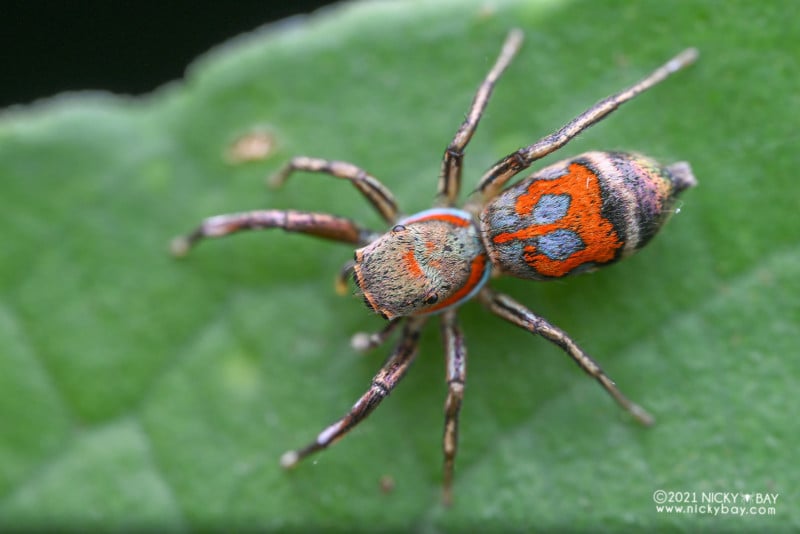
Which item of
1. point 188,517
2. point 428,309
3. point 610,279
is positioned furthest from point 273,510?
point 610,279

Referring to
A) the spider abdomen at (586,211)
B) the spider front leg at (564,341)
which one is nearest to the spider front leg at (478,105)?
the spider abdomen at (586,211)

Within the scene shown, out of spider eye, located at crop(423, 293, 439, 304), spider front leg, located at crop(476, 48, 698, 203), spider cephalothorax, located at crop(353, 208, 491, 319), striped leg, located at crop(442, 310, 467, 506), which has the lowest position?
striped leg, located at crop(442, 310, 467, 506)

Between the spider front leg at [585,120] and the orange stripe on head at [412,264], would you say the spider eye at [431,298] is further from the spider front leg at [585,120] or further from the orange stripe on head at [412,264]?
the spider front leg at [585,120]

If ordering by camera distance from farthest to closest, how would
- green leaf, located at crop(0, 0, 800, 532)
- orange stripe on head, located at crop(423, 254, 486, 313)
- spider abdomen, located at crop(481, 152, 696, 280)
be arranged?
orange stripe on head, located at crop(423, 254, 486, 313) < green leaf, located at crop(0, 0, 800, 532) < spider abdomen, located at crop(481, 152, 696, 280)

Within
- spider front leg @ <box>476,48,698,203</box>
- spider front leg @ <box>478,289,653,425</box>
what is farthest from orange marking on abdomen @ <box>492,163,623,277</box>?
spider front leg @ <box>478,289,653,425</box>

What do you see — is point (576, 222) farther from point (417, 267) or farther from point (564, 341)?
point (417, 267)

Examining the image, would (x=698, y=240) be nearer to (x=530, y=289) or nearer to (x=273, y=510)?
(x=530, y=289)

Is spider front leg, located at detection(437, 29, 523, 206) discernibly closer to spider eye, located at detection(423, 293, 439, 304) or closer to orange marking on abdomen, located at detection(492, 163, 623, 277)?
orange marking on abdomen, located at detection(492, 163, 623, 277)
